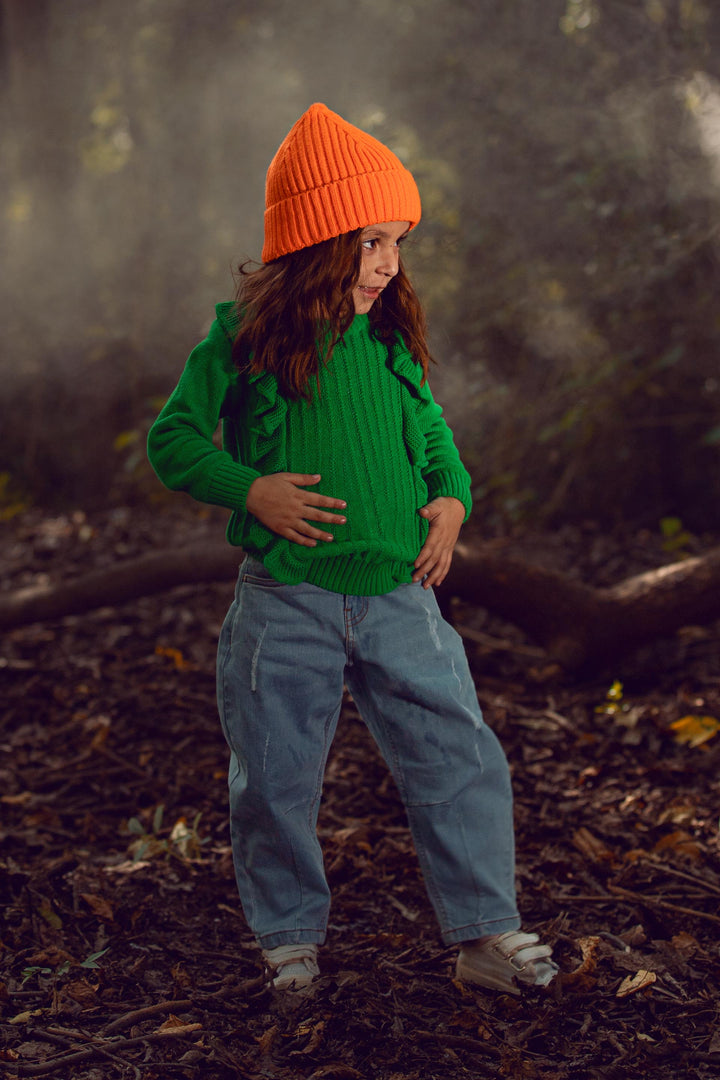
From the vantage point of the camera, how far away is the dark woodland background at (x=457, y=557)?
177cm

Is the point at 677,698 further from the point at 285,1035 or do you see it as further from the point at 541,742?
the point at 285,1035

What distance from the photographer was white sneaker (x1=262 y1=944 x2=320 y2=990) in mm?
1803

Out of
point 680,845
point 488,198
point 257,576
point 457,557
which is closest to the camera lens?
point 257,576

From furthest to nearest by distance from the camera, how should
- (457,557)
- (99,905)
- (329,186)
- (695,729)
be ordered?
(457,557), (695,729), (99,905), (329,186)

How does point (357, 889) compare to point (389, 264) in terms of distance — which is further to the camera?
point (357, 889)

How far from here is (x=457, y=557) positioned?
324 centimetres

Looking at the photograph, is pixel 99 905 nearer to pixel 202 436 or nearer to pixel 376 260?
pixel 202 436

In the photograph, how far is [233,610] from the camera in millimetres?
1817

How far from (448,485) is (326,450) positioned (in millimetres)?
242

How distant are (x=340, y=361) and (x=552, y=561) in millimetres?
2829

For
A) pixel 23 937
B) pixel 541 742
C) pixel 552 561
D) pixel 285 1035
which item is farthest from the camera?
pixel 552 561

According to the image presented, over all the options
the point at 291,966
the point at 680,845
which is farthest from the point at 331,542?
the point at 680,845

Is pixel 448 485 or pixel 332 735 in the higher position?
pixel 448 485

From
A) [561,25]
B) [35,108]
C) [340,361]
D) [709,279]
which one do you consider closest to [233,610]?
[340,361]
